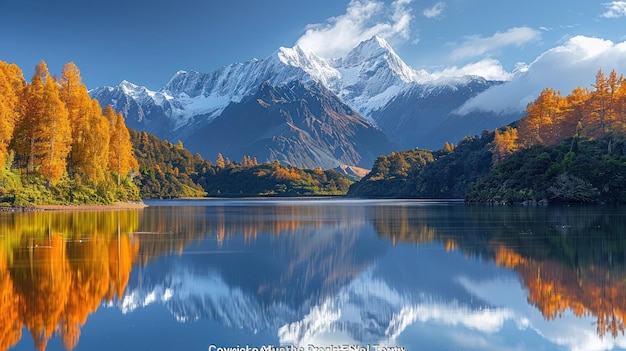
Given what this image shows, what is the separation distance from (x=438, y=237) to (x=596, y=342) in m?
21.3

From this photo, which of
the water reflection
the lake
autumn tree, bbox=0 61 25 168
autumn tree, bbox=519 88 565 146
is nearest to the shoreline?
autumn tree, bbox=0 61 25 168

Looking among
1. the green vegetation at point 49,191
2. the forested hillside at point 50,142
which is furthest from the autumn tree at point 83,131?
the green vegetation at point 49,191

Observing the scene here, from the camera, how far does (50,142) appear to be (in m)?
66.2

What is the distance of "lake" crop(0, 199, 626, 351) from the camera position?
11703 millimetres

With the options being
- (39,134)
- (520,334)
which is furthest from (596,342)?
(39,134)

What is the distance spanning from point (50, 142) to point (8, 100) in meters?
6.41

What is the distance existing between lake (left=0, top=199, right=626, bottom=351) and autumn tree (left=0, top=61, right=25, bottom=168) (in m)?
37.4

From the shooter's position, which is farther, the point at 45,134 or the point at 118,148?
the point at 118,148

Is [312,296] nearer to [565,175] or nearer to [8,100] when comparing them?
[8,100]

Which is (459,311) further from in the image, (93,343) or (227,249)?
(227,249)

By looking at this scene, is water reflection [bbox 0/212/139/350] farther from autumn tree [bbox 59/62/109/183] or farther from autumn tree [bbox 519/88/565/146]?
autumn tree [bbox 519/88/565/146]

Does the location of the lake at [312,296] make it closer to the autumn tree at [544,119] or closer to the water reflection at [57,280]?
the water reflection at [57,280]

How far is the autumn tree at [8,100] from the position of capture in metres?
60.8

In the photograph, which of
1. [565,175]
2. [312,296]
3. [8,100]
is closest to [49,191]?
[8,100]
